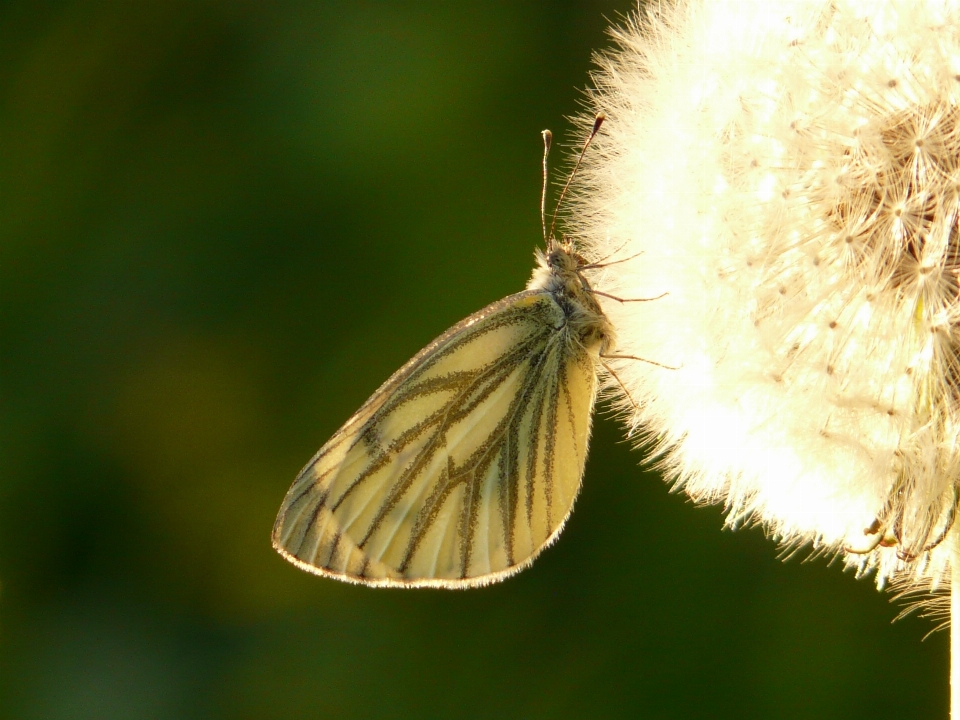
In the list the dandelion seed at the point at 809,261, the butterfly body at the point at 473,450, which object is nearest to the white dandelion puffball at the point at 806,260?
the dandelion seed at the point at 809,261

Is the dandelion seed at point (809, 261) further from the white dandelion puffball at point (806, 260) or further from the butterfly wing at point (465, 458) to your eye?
the butterfly wing at point (465, 458)

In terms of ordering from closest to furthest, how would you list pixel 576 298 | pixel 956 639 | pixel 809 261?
pixel 956 639 < pixel 809 261 < pixel 576 298

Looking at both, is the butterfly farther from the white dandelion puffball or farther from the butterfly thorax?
the white dandelion puffball

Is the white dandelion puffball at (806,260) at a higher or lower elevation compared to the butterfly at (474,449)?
higher

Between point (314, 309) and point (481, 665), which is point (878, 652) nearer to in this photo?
point (481, 665)

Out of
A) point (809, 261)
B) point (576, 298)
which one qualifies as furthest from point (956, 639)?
point (576, 298)

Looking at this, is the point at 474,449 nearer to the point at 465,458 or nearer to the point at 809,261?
the point at 465,458

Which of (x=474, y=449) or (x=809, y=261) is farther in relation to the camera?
(x=474, y=449)

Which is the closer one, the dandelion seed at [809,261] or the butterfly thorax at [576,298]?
the dandelion seed at [809,261]
